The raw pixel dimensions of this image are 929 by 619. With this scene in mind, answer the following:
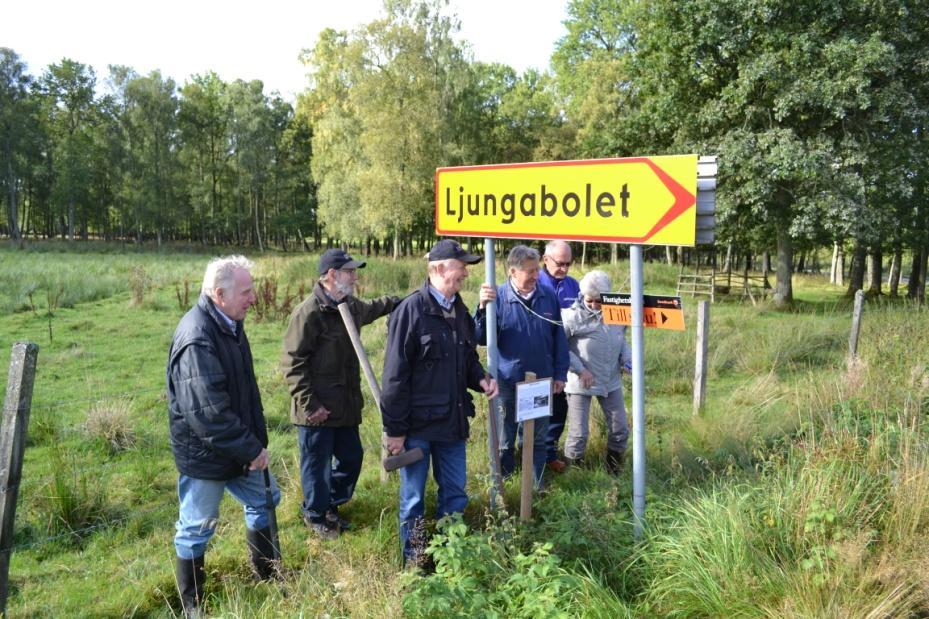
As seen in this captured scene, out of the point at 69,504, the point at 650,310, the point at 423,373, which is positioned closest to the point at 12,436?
the point at 69,504

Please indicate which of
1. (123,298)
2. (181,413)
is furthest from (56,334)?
(181,413)

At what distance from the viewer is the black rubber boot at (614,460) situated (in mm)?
5004

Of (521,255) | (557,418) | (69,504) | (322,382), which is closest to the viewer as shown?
(322,382)

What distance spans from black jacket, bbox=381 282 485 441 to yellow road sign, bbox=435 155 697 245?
2.30 feet

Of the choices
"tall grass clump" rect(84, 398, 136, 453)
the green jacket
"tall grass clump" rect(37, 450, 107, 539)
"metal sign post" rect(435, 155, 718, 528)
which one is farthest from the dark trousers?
"tall grass clump" rect(84, 398, 136, 453)

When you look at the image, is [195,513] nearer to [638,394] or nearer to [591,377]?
[638,394]

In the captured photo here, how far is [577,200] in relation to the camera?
3.60 meters

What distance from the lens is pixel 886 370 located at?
6.60 metres

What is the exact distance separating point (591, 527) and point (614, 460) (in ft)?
5.89

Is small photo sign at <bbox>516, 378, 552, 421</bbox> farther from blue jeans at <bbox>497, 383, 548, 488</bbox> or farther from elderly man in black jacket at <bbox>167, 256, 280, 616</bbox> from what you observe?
elderly man in black jacket at <bbox>167, 256, 280, 616</bbox>

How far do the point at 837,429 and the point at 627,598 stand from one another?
7.10 ft

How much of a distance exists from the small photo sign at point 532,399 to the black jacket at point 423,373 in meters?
0.36

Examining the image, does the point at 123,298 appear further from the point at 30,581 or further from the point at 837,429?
the point at 837,429

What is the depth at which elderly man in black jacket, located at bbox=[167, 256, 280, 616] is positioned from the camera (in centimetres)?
307
